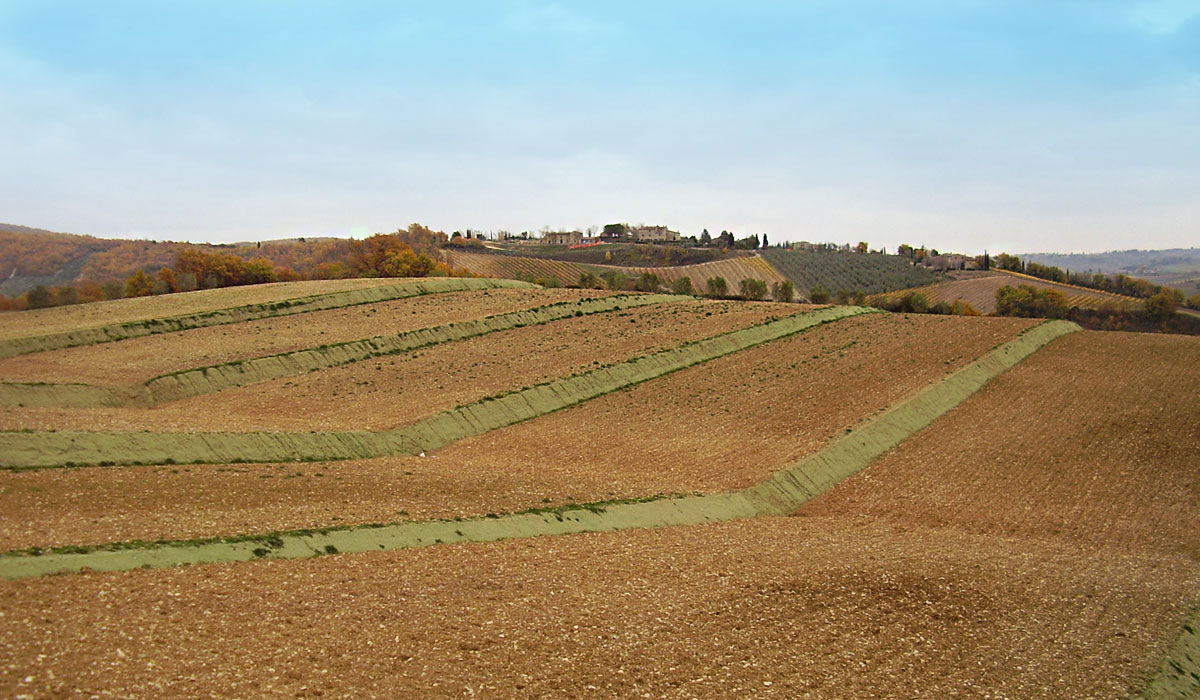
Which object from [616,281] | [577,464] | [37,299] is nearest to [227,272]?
[37,299]

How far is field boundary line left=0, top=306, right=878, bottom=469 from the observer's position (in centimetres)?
2592

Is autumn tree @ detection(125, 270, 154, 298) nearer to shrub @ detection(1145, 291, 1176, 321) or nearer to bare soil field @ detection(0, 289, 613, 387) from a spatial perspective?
bare soil field @ detection(0, 289, 613, 387)

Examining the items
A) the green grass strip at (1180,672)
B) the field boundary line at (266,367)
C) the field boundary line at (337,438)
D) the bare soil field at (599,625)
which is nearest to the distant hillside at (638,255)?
the field boundary line at (266,367)

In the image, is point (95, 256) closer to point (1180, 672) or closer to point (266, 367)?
point (266, 367)

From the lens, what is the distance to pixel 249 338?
5178 cm

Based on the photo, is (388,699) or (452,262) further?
(452,262)

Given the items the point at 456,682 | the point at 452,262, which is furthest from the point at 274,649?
the point at 452,262

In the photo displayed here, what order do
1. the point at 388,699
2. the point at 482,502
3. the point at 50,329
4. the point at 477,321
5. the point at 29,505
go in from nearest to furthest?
the point at 388,699 < the point at 29,505 < the point at 482,502 < the point at 50,329 < the point at 477,321

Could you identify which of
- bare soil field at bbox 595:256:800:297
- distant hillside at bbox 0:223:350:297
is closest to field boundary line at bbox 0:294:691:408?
distant hillside at bbox 0:223:350:297

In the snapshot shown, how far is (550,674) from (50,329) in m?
49.8

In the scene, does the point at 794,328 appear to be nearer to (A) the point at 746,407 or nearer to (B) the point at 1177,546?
(A) the point at 746,407

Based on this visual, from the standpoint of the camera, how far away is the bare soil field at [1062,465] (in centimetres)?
2867

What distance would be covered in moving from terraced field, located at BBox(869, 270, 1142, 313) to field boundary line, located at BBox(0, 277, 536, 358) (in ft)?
227

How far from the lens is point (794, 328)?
60969mm
